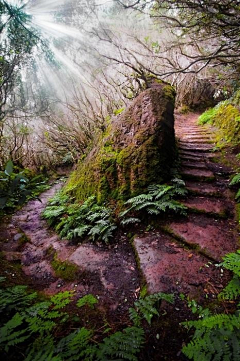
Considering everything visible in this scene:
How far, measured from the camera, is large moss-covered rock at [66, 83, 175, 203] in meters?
4.97

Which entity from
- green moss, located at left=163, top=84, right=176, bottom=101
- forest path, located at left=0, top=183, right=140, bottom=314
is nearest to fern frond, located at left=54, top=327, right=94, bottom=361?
forest path, located at left=0, top=183, right=140, bottom=314

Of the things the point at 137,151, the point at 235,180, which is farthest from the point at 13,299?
the point at 235,180

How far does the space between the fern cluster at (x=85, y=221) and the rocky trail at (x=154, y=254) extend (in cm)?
22

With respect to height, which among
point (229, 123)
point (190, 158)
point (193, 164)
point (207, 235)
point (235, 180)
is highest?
point (229, 123)

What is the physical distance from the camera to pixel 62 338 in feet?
6.24

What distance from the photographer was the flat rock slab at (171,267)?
2.85 m

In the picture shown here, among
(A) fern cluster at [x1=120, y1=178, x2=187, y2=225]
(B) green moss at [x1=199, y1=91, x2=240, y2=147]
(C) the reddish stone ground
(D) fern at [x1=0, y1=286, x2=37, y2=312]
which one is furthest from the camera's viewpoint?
(B) green moss at [x1=199, y1=91, x2=240, y2=147]

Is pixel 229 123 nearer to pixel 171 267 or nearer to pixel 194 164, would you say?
pixel 194 164

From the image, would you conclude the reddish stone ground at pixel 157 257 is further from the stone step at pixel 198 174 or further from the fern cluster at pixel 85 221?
the fern cluster at pixel 85 221

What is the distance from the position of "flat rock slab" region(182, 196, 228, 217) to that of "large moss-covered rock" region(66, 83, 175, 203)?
85 centimetres

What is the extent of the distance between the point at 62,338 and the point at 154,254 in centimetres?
198

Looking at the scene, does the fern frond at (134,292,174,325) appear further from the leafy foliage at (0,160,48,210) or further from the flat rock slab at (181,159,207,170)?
the flat rock slab at (181,159,207,170)

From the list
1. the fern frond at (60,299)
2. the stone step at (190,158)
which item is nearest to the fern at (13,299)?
the fern frond at (60,299)

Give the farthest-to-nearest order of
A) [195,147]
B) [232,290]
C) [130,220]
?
[195,147], [130,220], [232,290]
